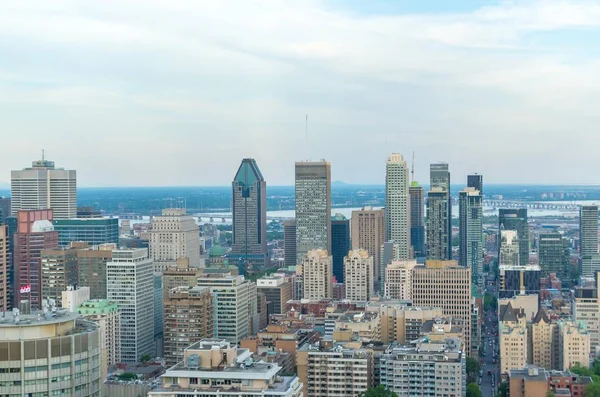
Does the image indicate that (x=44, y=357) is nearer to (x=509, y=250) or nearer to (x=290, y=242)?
(x=509, y=250)

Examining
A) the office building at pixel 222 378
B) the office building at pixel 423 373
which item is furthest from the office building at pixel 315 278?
the office building at pixel 222 378

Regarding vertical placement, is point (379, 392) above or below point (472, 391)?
above

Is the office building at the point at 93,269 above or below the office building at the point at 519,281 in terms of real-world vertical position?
above

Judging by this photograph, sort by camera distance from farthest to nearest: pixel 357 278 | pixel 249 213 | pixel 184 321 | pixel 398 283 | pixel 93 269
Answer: pixel 249 213 < pixel 357 278 < pixel 398 283 < pixel 93 269 < pixel 184 321

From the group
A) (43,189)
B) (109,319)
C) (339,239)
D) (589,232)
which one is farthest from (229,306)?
(589,232)

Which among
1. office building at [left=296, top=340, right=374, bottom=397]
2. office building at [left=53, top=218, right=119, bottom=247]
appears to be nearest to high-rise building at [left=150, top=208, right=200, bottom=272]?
office building at [left=53, top=218, right=119, bottom=247]

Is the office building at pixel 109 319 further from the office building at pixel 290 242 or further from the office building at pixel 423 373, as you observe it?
the office building at pixel 290 242
